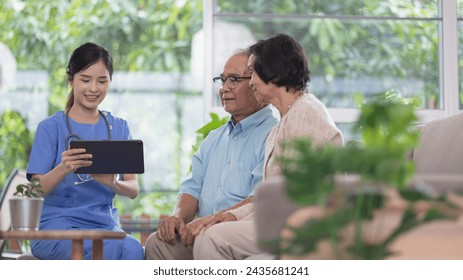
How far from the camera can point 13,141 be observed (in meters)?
7.60

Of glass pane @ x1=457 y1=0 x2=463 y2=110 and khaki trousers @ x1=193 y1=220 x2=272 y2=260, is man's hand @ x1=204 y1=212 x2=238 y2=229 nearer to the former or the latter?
khaki trousers @ x1=193 y1=220 x2=272 y2=260

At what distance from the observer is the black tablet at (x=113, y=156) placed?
280cm

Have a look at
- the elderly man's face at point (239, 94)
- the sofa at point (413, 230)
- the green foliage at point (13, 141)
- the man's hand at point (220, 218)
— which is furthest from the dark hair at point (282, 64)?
the green foliage at point (13, 141)

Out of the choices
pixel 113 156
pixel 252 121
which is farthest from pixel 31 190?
pixel 252 121

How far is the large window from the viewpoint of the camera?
551cm

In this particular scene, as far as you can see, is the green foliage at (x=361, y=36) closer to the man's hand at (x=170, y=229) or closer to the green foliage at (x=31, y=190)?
the man's hand at (x=170, y=229)

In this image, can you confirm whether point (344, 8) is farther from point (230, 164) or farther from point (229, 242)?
point (229, 242)

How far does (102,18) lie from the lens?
8.00 m

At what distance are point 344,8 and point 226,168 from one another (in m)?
2.74

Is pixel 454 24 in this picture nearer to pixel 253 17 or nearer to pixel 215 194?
pixel 253 17

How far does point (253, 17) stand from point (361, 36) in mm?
702

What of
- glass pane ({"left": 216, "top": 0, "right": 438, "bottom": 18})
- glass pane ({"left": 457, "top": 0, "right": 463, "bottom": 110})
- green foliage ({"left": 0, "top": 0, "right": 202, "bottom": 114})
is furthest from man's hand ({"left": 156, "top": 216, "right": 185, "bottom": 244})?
green foliage ({"left": 0, "top": 0, "right": 202, "bottom": 114})
